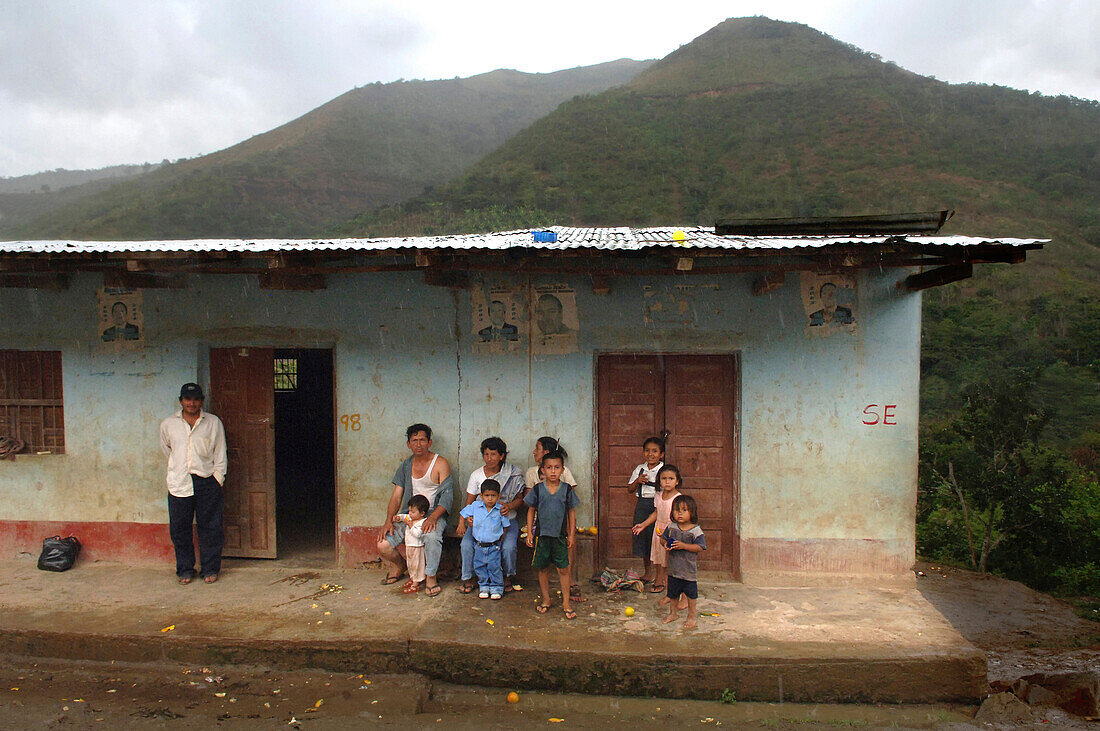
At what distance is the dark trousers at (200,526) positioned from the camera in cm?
561

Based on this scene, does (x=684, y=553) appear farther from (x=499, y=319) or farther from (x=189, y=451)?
(x=189, y=451)

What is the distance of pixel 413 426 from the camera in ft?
18.2

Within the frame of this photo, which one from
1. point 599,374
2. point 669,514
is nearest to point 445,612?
point 669,514

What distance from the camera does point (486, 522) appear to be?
522 cm

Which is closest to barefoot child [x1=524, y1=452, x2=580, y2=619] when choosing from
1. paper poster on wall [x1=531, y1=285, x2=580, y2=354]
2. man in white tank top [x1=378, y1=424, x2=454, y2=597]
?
man in white tank top [x1=378, y1=424, x2=454, y2=597]

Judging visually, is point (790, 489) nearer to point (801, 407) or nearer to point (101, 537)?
point (801, 407)

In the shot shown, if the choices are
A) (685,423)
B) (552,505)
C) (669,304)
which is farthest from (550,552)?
(669,304)

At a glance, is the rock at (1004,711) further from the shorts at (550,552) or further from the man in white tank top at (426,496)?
the man in white tank top at (426,496)

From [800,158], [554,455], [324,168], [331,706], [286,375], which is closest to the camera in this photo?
[331,706]

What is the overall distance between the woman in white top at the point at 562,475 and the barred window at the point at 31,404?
4.35 meters

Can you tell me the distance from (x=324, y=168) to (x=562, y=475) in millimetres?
52169

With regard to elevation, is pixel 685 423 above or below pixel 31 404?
below

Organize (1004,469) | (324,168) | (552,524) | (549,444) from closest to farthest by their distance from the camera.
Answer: (552,524), (549,444), (1004,469), (324,168)

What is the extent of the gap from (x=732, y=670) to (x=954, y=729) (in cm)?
134
